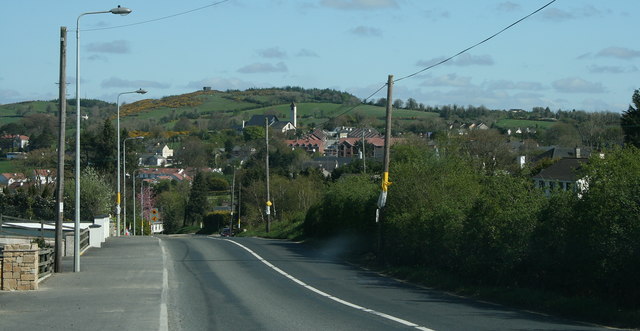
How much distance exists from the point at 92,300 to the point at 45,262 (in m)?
5.93

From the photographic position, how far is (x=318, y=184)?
68.3m

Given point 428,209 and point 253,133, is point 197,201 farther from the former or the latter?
point 428,209

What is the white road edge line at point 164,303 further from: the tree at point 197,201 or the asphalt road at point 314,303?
the tree at point 197,201

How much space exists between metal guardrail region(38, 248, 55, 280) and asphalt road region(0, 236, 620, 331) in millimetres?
383

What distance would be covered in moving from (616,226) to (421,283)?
26.4 ft

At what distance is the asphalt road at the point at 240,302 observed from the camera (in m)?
13.4

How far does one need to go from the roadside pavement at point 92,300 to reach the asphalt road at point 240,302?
0.06 ft

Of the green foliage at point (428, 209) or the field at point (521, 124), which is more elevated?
the field at point (521, 124)

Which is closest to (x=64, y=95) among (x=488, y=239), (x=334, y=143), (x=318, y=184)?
(x=488, y=239)

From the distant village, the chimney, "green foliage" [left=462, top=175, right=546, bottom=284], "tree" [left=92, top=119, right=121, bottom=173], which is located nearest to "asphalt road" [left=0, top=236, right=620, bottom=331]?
"green foliage" [left=462, top=175, right=546, bottom=284]

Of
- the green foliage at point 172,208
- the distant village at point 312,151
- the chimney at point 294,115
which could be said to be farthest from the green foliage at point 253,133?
the green foliage at point 172,208

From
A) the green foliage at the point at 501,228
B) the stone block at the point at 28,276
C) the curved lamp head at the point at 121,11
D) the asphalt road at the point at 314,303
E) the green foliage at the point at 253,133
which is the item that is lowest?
the asphalt road at the point at 314,303

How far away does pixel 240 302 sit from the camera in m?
17.0

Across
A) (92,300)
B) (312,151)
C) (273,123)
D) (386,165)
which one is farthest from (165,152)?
(92,300)
